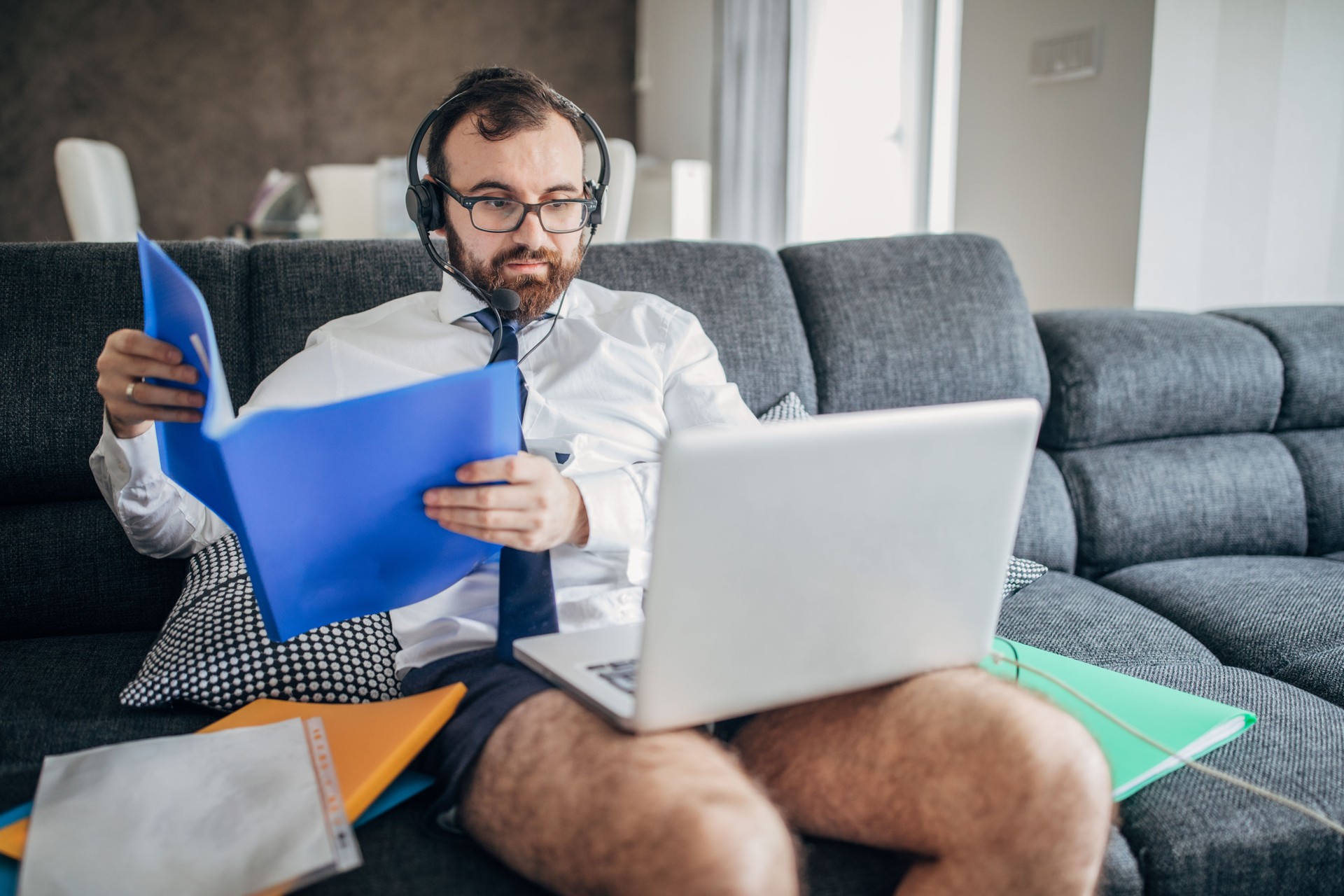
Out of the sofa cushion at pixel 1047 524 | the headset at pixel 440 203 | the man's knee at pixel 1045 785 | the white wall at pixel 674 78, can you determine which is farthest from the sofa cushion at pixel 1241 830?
the white wall at pixel 674 78

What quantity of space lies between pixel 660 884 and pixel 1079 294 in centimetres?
265

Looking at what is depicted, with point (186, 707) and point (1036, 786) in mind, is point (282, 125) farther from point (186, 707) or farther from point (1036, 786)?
point (1036, 786)

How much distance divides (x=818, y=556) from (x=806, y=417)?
0.86m

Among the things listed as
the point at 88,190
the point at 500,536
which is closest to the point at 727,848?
the point at 500,536

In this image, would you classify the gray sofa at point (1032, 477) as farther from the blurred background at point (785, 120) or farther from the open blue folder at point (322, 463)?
the blurred background at point (785, 120)

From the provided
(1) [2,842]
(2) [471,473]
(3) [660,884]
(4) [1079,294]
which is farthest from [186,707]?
(4) [1079,294]

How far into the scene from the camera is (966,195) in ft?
10.8

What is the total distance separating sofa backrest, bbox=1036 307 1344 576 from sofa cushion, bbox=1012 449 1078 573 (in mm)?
33

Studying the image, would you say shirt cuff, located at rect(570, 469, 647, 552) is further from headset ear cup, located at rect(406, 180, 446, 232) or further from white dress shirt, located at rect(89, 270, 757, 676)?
headset ear cup, located at rect(406, 180, 446, 232)

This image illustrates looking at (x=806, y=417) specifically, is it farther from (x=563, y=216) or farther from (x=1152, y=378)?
(x=1152, y=378)

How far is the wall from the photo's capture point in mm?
2645

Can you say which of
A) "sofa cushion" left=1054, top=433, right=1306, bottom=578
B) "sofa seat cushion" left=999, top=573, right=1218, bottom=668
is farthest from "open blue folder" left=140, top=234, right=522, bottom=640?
"sofa cushion" left=1054, top=433, right=1306, bottom=578

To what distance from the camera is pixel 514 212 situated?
4.03 ft

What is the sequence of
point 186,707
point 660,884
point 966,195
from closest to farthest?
point 660,884 < point 186,707 < point 966,195
